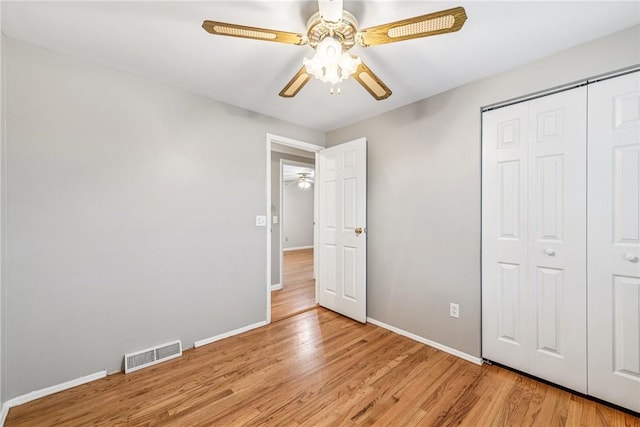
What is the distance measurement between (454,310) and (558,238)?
0.96 m

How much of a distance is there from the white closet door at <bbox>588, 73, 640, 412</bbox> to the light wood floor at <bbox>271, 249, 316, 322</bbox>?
264cm

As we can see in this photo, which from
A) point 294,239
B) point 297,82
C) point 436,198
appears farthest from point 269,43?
point 294,239

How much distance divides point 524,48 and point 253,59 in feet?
6.11

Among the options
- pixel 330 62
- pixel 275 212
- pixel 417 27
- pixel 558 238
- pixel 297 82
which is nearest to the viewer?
pixel 417 27

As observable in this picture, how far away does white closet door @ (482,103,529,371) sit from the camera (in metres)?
1.94

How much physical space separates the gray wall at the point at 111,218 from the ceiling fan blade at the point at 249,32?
130 centimetres

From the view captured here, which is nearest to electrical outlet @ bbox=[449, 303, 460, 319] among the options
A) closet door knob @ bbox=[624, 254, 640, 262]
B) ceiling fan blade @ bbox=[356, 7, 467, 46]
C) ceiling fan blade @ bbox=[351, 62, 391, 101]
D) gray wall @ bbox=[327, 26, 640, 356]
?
gray wall @ bbox=[327, 26, 640, 356]

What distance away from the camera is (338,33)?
4.62 feet

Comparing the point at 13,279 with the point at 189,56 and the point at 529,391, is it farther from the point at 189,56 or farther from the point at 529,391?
the point at 529,391

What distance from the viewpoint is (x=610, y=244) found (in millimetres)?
1611

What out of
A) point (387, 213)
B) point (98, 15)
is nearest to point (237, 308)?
point (387, 213)

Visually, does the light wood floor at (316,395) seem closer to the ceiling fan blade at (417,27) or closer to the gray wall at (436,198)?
the gray wall at (436,198)

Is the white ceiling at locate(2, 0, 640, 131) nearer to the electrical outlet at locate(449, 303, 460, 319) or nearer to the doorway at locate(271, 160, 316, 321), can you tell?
the electrical outlet at locate(449, 303, 460, 319)

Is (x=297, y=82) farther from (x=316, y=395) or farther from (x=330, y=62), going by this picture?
(x=316, y=395)
